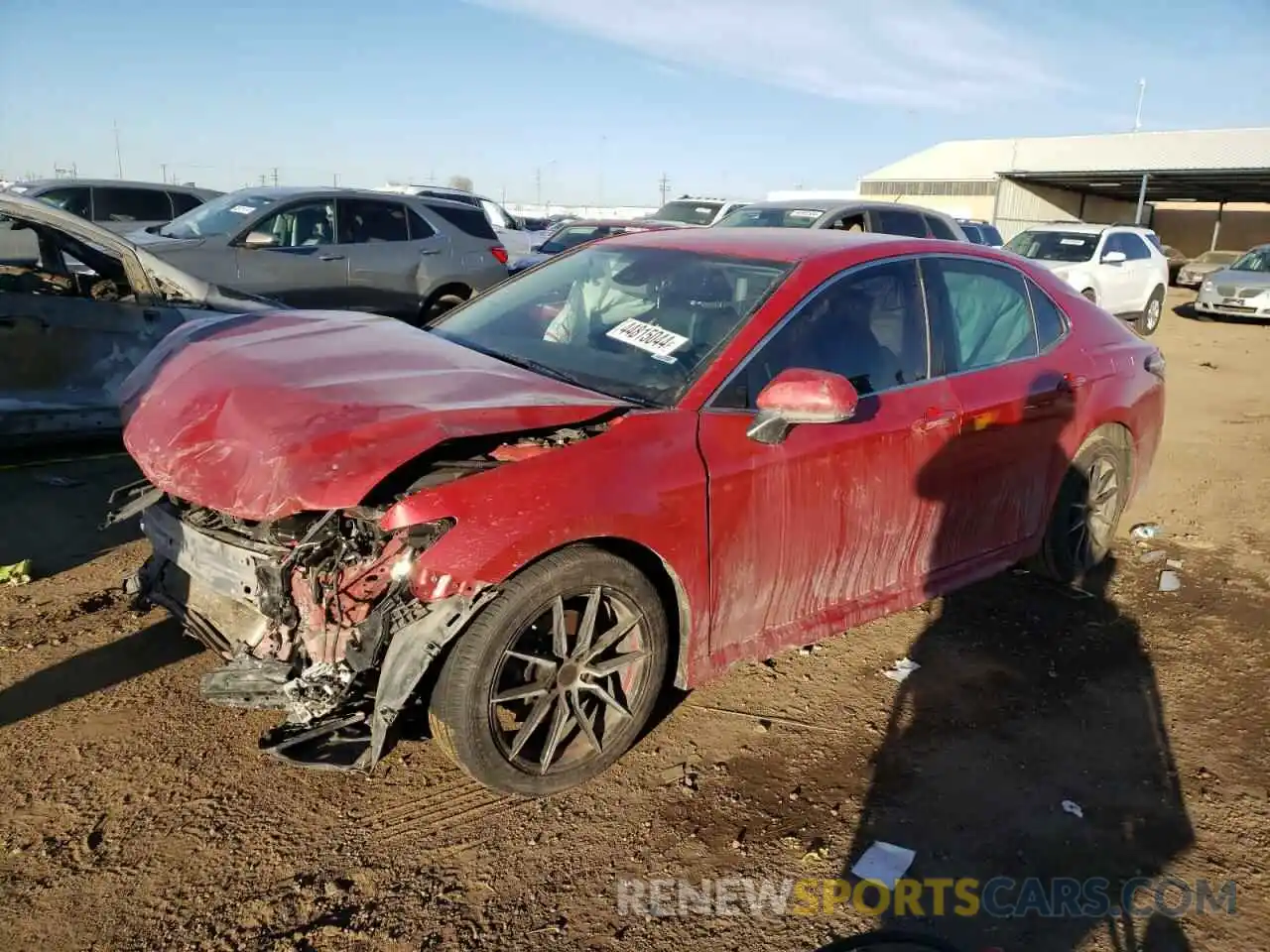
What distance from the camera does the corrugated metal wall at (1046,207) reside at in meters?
40.2

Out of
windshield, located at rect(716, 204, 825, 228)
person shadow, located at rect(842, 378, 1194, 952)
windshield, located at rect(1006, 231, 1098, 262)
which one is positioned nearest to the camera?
person shadow, located at rect(842, 378, 1194, 952)

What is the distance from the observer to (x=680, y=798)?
3.06 m

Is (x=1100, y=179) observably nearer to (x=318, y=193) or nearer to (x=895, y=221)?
(x=895, y=221)

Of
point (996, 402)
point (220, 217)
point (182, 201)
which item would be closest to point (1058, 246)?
point (220, 217)

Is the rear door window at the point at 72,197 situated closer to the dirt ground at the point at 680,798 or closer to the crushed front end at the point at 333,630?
the dirt ground at the point at 680,798

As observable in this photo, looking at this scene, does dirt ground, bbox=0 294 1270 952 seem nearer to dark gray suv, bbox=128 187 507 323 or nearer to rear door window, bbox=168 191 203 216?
dark gray suv, bbox=128 187 507 323

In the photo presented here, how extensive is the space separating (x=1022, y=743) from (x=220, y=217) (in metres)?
8.46

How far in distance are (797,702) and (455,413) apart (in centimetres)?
188

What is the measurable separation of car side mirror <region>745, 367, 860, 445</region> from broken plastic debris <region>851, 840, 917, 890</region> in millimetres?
1351

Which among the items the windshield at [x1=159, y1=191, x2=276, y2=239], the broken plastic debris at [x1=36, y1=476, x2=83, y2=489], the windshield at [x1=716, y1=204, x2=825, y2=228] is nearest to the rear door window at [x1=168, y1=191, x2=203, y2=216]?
the windshield at [x1=159, y1=191, x2=276, y2=239]

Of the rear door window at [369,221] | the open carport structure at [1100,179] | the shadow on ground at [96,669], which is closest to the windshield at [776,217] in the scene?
the rear door window at [369,221]

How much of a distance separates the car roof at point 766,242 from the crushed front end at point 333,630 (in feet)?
6.07

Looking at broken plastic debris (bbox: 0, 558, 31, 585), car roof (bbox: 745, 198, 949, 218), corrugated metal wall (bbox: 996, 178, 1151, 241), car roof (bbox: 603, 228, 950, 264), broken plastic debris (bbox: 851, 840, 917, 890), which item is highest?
corrugated metal wall (bbox: 996, 178, 1151, 241)

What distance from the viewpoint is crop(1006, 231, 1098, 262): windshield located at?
593 inches
